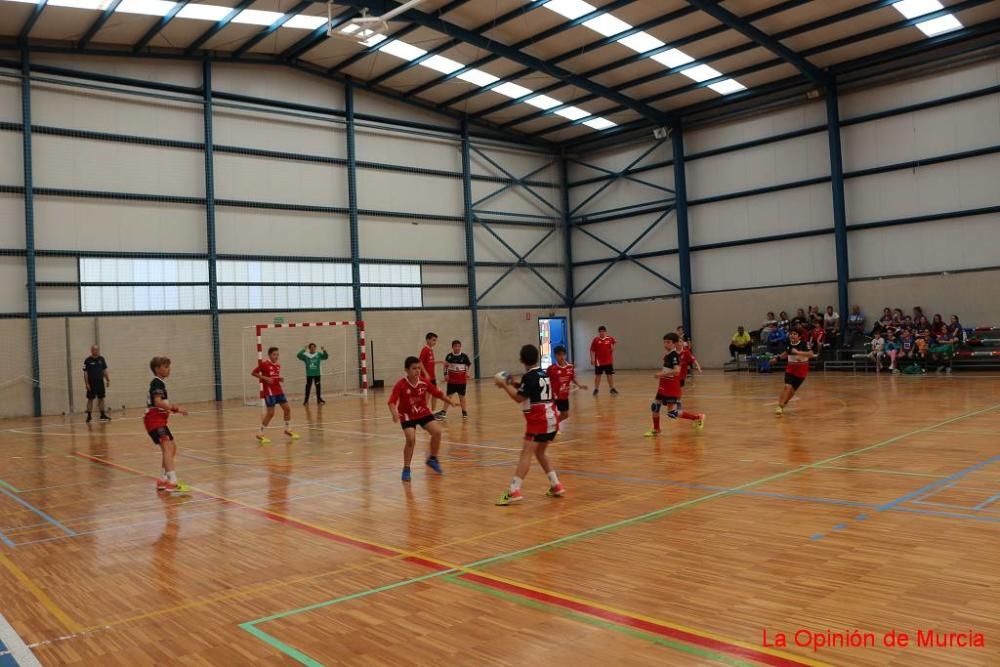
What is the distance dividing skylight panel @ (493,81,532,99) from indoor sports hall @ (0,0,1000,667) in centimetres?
20

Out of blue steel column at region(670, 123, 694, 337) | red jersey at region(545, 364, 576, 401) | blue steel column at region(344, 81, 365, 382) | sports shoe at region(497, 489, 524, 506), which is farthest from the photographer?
blue steel column at region(670, 123, 694, 337)

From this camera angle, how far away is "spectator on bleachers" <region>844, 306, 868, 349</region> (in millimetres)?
26203

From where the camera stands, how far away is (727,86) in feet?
92.7

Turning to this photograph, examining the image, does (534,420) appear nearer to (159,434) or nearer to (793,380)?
(159,434)

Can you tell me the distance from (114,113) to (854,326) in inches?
1039

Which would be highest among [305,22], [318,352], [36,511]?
[305,22]

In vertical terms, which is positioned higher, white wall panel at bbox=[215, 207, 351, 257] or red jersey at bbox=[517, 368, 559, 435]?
white wall panel at bbox=[215, 207, 351, 257]

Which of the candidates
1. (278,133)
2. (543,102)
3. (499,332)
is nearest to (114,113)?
(278,133)

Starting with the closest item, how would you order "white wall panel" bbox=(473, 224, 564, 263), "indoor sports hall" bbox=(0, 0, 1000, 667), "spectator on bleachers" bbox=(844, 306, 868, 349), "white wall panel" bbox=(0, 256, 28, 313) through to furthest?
"indoor sports hall" bbox=(0, 0, 1000, 667), "white wall panel" bbox=(0, 256, 28, 313), "spectator on bleachers" bbox=(844, 306, 868, 349), "white wall panel" bbox=(473, 224, 564, 263)

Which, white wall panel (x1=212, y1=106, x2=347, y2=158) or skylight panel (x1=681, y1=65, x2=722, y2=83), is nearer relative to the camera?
white wall panel (x1=212, y1=106, x2=347, y2=158)

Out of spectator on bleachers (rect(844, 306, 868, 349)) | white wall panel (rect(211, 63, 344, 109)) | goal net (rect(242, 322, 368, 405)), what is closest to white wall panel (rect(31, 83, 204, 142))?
white wall panel (rect(211, 63, 344, 109))

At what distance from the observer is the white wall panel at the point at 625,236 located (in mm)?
32438

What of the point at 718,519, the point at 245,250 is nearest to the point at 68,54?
the point at 245,250

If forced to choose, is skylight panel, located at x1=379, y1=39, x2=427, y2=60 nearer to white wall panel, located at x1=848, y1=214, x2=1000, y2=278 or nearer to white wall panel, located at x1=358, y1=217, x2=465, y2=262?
white wall panel, located at x1=358, y1=217, x2=465, y2=262
